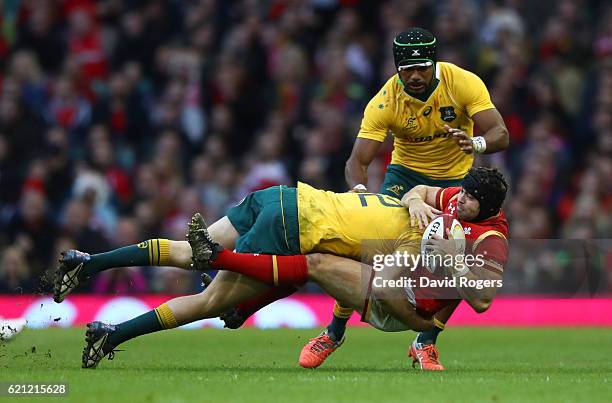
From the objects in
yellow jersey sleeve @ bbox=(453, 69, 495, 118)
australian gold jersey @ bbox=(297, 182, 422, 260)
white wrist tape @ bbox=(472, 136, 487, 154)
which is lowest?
australian gold jersey @ bbox=(297, 182, 422, 260)

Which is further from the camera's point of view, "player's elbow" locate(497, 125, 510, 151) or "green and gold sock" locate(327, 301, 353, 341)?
"player's elbow" locate(497, 125, 510, 151)

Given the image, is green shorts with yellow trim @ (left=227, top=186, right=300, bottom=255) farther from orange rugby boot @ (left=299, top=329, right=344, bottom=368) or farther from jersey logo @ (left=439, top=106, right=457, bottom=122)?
jersey logo @ (left=439, top=106, right=457, bottom=122)

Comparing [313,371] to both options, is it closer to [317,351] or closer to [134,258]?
[317,351]

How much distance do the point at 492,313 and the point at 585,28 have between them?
426cm

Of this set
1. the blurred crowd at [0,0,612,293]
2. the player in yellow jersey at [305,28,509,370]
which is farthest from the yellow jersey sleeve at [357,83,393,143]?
the blurred crowd at [0,0,612,293]

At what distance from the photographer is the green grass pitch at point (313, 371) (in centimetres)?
770

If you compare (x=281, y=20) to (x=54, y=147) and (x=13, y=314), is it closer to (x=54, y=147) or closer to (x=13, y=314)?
(x=54, y=147)

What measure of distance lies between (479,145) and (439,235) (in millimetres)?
1046

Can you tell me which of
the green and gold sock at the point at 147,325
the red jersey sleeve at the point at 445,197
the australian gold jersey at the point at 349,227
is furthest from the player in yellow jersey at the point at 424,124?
the green and gold sock at the point at 147,325

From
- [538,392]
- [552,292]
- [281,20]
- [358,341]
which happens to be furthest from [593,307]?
[538,392]

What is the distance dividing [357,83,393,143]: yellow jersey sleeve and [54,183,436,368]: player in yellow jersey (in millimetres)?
1302

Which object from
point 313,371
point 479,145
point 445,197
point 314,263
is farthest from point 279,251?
point 479,145

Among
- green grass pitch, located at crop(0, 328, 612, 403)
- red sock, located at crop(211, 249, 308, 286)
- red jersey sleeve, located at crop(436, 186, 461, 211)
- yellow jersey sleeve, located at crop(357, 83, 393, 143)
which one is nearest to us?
green grass pitch, located at crop(0, 328, 612, 403)

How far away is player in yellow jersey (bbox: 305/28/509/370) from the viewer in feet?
33.3
